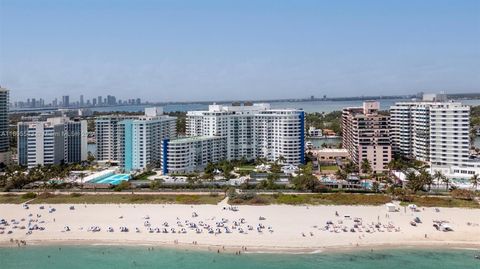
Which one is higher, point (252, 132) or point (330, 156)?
point (252, 132)

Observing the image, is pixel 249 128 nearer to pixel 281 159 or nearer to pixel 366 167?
pixel 281 159

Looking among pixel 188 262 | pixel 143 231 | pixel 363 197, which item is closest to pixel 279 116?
pixel 363 197

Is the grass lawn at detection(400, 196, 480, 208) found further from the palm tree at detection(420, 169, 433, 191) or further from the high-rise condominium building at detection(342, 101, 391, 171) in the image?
the high-rise condominium building at detection(342, 101, 391, 171)

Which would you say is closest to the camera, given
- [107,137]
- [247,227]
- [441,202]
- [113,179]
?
[247,227]

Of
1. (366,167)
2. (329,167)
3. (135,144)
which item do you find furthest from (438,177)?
(135,144)

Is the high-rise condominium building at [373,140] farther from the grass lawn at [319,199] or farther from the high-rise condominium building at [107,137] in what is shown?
the high-rise condominium building at [107,137]

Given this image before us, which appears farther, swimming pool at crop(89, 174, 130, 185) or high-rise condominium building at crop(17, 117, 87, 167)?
high-rise condominium building at crop(17, 117, 87, 167)

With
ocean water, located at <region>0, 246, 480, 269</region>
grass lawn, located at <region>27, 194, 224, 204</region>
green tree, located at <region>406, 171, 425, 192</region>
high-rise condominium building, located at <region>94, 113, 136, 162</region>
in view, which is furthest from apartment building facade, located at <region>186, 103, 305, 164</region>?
ocean water, located at <region>0, 246, 480, 269</region>

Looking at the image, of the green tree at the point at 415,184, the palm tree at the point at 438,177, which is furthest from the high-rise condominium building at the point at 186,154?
the palm tree at the point at 438,177
